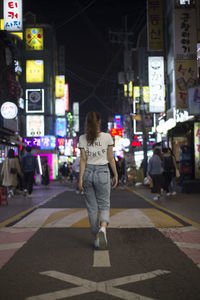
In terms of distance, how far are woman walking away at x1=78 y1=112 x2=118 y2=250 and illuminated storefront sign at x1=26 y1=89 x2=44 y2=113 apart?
139 ft

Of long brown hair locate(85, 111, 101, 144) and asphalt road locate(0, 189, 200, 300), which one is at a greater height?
long brown hair locate(85, 111, 101, 144)

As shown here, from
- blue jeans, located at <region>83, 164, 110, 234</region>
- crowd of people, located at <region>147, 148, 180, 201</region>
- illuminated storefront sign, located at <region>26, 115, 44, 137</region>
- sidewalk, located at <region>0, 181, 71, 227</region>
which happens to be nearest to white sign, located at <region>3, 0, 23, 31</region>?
sidewalk, located at <region>0, 181, 71, 227</region>

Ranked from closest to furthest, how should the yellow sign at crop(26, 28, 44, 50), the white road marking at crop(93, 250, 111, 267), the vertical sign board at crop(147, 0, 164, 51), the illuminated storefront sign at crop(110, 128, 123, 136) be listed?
the white road marking at crop(93, 250, 111, 267) < the vertical sign board at crop(147, 0, 164, 51) < the yellow sign at crop(26, 28, 44, 50) < the illuminated storefront sign at crop(110, 128, 123, 136)

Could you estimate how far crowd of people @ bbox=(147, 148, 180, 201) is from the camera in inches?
551

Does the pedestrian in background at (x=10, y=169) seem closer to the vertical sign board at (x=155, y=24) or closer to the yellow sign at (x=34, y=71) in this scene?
the vertical sign board at (x=155, y=24)

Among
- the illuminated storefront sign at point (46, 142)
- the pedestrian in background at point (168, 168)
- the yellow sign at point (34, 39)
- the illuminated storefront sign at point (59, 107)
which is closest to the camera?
the pedestrian in background at point (168, 168)

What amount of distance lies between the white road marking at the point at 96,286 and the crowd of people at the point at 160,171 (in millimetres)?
9896

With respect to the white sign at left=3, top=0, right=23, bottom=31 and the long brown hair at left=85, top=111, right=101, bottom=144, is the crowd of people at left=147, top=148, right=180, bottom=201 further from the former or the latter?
the white sign at left=3, top=0, right=23, bottom=31

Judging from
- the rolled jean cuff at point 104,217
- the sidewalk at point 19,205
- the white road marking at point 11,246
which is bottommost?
the sidewalk at point 19,205

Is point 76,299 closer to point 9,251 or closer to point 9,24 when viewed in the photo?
point 9,251

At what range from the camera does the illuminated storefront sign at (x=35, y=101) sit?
47.4 meters

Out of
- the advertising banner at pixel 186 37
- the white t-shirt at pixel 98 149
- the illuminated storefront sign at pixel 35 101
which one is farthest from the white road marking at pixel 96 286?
the illuminated storefront sign at pixel 35 101

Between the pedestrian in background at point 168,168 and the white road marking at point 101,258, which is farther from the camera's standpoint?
the pedestrian in background at point 168,168

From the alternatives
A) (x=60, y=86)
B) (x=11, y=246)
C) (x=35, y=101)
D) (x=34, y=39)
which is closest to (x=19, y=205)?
(x=11, y=246)
